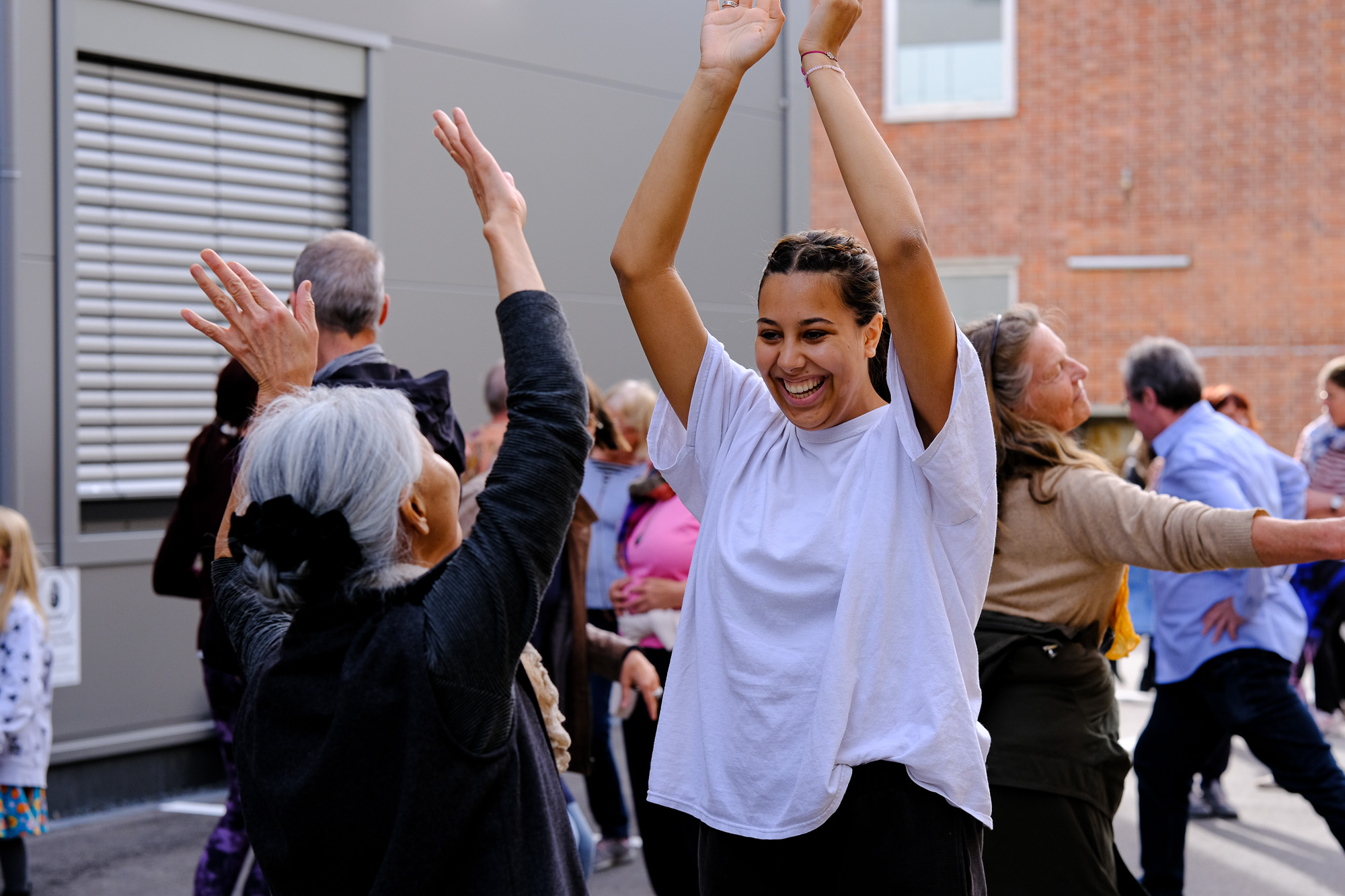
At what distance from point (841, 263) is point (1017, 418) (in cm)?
108

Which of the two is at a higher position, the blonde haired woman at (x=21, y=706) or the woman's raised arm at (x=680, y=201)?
the woman's raised arm at (x=680, y=201)

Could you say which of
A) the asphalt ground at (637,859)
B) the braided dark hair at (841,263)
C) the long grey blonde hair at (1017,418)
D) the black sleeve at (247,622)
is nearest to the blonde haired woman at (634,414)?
the asphalt ground at (637,859)

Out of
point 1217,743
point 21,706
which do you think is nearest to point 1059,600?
point 1217,743

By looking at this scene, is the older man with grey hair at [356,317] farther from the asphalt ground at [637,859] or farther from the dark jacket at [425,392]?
the asphalt ground at [637,859]

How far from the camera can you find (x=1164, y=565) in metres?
2.77

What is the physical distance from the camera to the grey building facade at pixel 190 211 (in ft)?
19.1

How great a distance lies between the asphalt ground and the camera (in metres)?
5.06

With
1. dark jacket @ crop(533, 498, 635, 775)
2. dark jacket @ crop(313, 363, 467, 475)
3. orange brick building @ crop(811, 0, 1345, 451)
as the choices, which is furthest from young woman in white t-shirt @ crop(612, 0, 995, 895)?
orange brick building @ crop(811, 0, 1345, 451)

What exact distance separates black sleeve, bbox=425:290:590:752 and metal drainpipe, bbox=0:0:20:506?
474 cm

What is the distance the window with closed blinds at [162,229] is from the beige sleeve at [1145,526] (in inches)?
190

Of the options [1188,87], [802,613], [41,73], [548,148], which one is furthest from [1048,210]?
[802,613]

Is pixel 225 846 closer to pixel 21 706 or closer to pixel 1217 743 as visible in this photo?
pixel 21 706

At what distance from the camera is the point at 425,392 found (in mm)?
3018

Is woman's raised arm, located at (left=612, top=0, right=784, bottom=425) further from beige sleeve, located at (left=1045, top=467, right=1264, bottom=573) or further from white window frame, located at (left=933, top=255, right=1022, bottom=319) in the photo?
white window frame, located at (left=933, top=255, right=1022, bottom=319)
